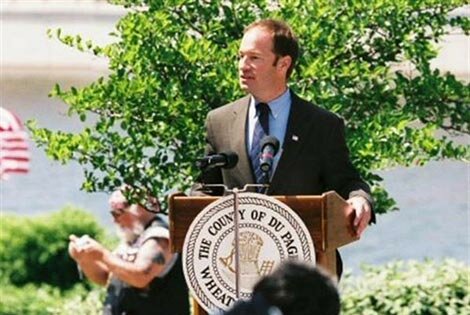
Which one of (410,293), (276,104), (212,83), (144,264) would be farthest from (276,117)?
(410,293)

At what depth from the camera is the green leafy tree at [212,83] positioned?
8.23 metres

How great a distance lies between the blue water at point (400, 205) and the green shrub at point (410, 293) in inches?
82.5

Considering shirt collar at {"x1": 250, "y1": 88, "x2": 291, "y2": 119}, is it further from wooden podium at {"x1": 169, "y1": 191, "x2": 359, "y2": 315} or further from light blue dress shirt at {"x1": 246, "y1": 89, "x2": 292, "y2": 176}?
wooden podium at {"x1": 169, "y1": 191, "x2": 359, "y2": 315}

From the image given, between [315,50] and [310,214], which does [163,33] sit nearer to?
[315,50]

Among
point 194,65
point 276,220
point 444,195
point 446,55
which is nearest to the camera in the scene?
point 276,220

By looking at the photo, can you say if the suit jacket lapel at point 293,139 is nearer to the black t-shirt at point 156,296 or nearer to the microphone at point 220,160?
the microphone at point 220,160

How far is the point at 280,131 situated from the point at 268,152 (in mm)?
215

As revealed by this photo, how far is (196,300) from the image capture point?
19.3 ft

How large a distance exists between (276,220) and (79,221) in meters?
6.37

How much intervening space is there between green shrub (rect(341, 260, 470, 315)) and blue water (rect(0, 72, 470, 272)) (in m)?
2.09

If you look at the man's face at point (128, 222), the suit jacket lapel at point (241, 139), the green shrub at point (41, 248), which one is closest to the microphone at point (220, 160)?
the suit jacket lapel at point (241, 139)

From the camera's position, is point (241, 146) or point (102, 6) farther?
point (102, 6)

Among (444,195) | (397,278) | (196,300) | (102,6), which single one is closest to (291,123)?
(196,300)

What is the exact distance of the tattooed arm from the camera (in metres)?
9.05
